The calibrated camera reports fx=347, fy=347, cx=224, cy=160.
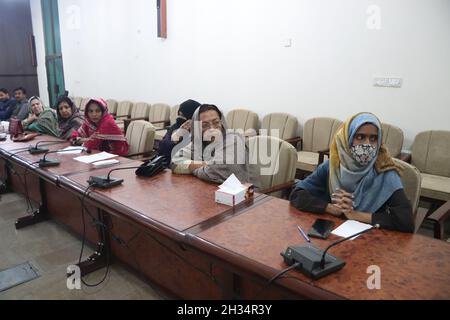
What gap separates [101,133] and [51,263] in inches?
46.1

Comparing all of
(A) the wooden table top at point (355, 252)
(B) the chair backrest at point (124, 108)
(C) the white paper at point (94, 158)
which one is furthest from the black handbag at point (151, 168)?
(B) the chair backrest at point (124, 108)

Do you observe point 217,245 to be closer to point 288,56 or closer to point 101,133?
point 101,133

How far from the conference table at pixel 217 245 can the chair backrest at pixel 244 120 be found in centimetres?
206

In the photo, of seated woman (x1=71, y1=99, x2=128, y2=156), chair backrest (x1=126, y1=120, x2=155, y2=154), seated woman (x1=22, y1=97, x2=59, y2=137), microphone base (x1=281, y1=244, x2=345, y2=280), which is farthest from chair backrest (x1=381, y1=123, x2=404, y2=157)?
seated woman (x1=22, y1=97, x2=59, y2=137)

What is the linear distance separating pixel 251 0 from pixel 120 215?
3.28 m

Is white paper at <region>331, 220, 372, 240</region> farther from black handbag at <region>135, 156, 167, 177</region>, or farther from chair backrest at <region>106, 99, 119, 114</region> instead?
chair backrest at <region>106, 99, 119, 114</region>

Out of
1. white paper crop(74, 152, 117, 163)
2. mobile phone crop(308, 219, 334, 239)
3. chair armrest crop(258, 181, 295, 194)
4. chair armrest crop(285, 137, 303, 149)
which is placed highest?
mobile phone crop(308, 219, 334, 239)

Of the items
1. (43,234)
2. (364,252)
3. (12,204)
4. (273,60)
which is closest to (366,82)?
(273,60)

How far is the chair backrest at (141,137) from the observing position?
305 cm

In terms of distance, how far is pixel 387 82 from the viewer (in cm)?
315

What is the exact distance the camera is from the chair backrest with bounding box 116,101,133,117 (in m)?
5.83

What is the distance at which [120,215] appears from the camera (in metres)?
1.60

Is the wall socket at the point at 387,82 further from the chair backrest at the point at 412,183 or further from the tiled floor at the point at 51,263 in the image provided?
the tiled floor at the point at 51,263

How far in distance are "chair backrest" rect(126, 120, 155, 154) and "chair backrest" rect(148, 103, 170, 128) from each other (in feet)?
6.11
